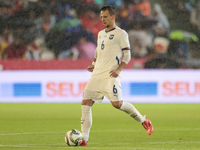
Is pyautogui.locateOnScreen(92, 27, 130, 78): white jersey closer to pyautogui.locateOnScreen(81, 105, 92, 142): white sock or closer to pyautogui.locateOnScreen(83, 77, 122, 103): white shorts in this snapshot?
pyautogui.locateOnScreen(83, 77, 122, 103): white shorts

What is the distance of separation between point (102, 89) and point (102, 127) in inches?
90.3

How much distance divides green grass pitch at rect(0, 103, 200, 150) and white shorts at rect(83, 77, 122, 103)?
1.97 ft

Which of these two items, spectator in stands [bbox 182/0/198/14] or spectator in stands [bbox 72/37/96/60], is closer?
spectator in stands [bbox 72/37/96/60]

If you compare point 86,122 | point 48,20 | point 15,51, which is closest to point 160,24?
point 48,20

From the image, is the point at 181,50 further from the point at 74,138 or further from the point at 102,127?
the point at 74,138

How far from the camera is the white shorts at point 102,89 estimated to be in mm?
5387

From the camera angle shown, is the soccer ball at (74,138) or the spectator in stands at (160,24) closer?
the soccer ball at (74,138)

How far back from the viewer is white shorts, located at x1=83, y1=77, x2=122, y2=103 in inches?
212

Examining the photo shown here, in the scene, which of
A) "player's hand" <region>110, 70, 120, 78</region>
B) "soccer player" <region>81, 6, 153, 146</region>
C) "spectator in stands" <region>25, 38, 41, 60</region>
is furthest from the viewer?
"spectator in stands" <region>25, 38, 41, 60</region>

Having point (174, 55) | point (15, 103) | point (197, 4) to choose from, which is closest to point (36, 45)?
point (15, 103)

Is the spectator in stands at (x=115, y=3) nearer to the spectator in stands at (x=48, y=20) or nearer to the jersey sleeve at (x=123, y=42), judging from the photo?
the spectator in stands at (x=48, y=20)

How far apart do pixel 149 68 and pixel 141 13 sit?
3040mm

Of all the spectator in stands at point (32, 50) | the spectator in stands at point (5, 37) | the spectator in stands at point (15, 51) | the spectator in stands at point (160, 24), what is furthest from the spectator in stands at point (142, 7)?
the spectator in stands at point (5, 37)

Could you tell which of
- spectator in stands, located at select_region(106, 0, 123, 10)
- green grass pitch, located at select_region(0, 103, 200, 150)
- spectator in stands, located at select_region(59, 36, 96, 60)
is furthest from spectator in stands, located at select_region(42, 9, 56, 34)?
green grass pitch, located at select_region(0, 103, 200, 150)
